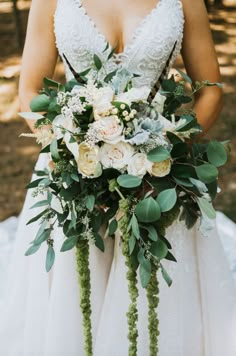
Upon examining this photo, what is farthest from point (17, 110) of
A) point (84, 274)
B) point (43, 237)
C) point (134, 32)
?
point (84, 274)

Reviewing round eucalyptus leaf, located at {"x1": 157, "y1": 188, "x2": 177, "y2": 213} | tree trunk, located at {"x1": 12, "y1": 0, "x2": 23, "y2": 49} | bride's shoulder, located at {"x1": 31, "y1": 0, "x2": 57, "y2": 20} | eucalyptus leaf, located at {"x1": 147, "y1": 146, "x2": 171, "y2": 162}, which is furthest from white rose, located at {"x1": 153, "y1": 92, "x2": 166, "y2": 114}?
tree trunk, located at {"x1": 12, "y1": 0, "x2": 23, "y2": 49}

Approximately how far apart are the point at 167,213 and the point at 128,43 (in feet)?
2.40

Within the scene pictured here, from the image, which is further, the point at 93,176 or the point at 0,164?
the point at 0,164

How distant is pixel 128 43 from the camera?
8.40ft

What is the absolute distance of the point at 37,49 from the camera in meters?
2.62

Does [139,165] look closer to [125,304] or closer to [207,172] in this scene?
[207,172]

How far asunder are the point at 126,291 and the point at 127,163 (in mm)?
766

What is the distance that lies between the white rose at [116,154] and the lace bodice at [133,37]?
0.53 metres

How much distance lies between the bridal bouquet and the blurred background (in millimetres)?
2426

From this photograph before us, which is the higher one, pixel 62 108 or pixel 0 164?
pixel 0 164

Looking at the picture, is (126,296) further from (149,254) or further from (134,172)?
Answer: (134,172)

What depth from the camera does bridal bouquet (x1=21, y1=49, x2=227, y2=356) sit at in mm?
2062

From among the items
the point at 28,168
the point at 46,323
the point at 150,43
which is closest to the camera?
the point at 150,43

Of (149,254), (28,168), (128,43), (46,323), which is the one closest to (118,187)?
(149,254)
